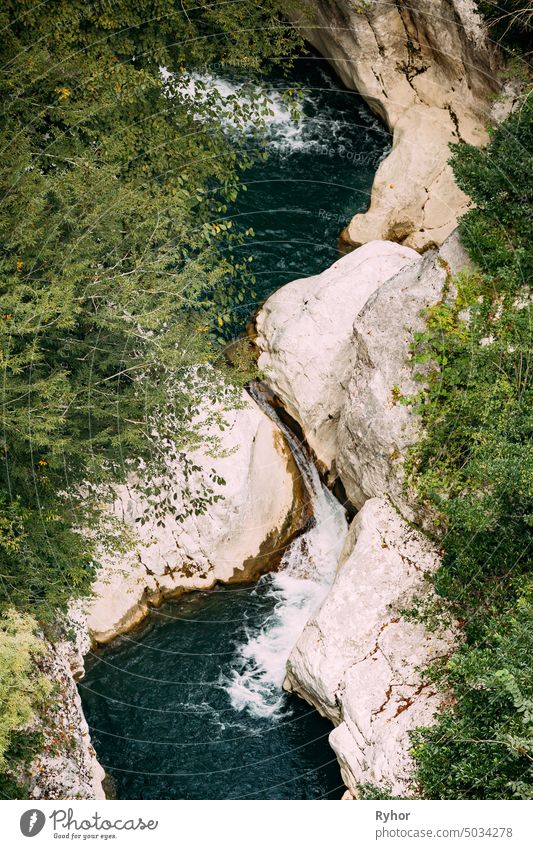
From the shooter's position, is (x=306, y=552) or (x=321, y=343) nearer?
(x=306, y=552)

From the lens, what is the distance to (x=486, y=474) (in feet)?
40.2

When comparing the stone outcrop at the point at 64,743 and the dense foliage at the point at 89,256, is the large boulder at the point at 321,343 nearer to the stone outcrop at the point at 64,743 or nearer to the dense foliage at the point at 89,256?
the dense foliage at the point at 89,256

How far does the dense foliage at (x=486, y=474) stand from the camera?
1020cm

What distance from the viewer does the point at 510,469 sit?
11.7 m

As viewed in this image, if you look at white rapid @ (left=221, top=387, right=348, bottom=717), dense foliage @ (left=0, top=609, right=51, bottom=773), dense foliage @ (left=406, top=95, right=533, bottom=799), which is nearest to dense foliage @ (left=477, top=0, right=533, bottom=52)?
dense foliage @ (left=406, top=95, right=533, bottom=799)

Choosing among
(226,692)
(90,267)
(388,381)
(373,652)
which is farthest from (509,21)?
(226,692)

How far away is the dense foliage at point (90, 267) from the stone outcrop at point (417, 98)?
4.15 m

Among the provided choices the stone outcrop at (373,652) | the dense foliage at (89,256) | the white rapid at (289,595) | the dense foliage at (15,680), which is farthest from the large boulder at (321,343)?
the dense foliage at (15,680)

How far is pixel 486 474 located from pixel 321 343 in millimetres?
4704

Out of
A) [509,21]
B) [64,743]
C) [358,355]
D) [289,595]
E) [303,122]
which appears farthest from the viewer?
[303,122]

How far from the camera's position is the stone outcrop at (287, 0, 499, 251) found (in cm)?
1873

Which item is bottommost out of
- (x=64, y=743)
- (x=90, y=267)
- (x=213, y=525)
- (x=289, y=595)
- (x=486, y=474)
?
(x=64, y=743)

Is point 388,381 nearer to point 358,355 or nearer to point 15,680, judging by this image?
point 358,355

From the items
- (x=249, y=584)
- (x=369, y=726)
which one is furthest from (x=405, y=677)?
(x=249, y=584)
